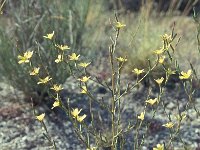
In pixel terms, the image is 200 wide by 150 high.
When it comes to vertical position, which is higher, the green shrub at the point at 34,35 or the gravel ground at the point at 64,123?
the green shrub at the point at 34,35

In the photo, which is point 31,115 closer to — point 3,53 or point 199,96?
point 3,53

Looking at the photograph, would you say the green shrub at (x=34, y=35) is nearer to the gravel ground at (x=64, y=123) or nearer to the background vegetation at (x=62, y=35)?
the background vegetation at (x=62, y=35)

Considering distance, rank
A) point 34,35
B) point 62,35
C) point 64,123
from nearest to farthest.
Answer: point 64,123
point 34,35
point 62,35

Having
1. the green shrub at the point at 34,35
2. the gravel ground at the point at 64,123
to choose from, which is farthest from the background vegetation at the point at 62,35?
the gravel ground at the point at 64,123

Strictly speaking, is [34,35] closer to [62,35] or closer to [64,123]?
[62,35]

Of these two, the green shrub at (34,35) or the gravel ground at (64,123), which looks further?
the green shrub at (34,35)

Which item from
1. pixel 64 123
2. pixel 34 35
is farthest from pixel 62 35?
pixel 64 123

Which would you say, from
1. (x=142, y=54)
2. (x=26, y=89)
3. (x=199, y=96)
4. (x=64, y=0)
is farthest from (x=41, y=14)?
(x=199, y=96)

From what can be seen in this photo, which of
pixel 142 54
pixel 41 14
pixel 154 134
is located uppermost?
pixel 41 14

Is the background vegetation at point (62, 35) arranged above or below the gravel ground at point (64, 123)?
above
